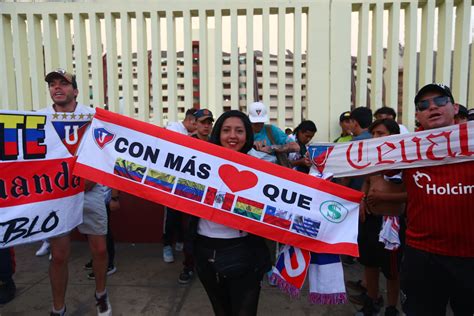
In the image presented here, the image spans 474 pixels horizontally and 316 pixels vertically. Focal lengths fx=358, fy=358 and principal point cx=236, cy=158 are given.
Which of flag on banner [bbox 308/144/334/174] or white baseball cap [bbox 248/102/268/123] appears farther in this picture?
white baseball cap [bbox 248/102/268/123]

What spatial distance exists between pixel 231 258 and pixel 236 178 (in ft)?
1.69

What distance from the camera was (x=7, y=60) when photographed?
17.8 feet

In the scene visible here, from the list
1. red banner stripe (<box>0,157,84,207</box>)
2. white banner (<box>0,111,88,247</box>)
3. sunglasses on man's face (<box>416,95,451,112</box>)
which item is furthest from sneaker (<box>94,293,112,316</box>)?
sunglasses on man's face (<box>416,95,451,112</box>)

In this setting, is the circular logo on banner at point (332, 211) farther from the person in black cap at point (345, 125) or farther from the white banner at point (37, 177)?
the person in black cap at point (345, 125)

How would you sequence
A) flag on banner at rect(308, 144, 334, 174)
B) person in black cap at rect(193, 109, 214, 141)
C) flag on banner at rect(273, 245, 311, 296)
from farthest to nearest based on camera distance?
person in black cap at rect(193, 109, 214, 141), flag on banner at rect(308, 144, 334, 174), flag on banner at rect(273, 245, 311, 296)

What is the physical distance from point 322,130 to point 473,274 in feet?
11.5

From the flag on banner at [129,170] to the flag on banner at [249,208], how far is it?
0.70 m

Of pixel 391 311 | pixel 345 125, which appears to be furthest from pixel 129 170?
pixel 345 125

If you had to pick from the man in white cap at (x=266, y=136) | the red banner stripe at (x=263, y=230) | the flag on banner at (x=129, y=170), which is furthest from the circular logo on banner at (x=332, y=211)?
the man in white cap at (x=266, y=136)

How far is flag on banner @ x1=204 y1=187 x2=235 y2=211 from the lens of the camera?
231 cm

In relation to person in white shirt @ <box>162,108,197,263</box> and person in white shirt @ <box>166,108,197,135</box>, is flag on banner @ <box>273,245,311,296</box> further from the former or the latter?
person in white shirt @ <box>166,108,197,135</box>

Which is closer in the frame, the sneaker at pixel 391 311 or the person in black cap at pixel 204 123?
the sneaker at pixel 391 311

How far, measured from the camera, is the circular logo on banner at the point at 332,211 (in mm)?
2314

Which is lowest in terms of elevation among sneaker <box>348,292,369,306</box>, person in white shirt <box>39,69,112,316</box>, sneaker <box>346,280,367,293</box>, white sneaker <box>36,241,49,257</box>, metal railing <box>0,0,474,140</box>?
white sneaker <box>36,241,49,257</box>
